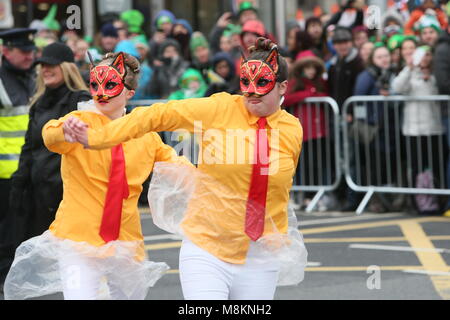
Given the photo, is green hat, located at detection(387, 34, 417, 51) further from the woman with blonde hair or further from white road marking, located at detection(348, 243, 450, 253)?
the woman with blonde hair

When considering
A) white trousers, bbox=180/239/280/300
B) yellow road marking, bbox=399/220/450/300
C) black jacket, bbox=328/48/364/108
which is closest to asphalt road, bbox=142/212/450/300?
yellow road marking, bbox=399/220/450/300

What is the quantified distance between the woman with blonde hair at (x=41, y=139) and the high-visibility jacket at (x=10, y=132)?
3.57 feet

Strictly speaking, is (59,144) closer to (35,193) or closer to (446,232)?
(35,193)

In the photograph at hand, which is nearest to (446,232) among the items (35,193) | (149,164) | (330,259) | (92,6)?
(330,259)

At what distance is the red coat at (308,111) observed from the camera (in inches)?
531

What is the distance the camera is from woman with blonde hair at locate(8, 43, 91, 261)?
24.8 ft

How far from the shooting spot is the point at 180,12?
25562 mm

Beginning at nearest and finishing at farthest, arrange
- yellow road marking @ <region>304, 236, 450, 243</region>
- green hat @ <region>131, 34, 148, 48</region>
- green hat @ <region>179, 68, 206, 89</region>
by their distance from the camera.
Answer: yellow road marking @ <region>304, 236, 450, 243</region>, green hat @ <region>179, 68, 206, 89</region>, green hat @ <region>131, 34, 148, 48</region>

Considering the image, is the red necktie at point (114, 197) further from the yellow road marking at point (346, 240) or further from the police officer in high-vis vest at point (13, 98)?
the yellow road marking at point (346, 240)

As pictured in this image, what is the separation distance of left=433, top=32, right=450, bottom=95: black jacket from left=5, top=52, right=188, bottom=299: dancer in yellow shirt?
7.08m

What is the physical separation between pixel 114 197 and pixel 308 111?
7.87 m

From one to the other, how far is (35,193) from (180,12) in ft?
59.6

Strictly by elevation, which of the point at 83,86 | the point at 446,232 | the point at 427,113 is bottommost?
A: the point at 446,232

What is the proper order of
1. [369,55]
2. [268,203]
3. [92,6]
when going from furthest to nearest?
[92,6] < [369,55] < [268,203]
